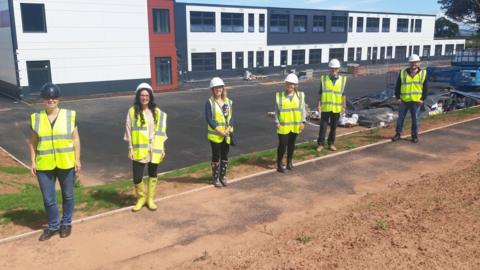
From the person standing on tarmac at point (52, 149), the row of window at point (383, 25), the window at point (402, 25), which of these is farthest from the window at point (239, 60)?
the person standing on tarmac at point (52, 149)

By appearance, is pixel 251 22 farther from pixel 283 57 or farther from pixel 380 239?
pixel 380 239

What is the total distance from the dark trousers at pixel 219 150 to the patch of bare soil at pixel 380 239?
79.4 inches

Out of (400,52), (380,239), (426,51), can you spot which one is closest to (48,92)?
(380,239)

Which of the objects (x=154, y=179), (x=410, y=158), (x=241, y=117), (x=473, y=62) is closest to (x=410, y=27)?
(x=473, y=62)

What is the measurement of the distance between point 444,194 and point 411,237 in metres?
1.96

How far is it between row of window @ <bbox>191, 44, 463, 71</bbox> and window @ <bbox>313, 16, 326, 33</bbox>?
8.38 feet

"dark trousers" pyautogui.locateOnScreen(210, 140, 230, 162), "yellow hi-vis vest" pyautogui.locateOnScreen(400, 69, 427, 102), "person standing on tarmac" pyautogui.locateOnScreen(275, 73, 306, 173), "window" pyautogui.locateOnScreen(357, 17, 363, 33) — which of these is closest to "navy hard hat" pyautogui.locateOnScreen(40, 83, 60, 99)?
"dark trousers" pyautogui.locateOnScreen(210, 140, 230, 162)

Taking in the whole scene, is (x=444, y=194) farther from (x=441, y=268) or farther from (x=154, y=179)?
(x=154, y=179)

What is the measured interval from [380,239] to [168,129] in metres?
14.8

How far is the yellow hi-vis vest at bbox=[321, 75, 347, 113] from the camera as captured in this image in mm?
10125

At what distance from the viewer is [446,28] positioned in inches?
3610

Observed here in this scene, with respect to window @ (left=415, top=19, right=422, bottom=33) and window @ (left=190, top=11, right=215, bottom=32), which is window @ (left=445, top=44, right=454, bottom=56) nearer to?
window @ (left=415, top=19, right=422, bottom=33)

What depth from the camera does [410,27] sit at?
68375 mm

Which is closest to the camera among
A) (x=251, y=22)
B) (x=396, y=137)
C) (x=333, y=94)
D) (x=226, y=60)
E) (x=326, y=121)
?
(x=333, y=94)
